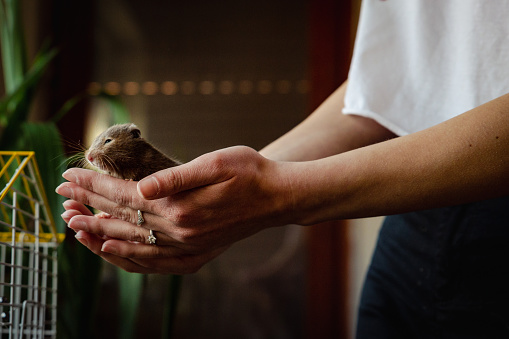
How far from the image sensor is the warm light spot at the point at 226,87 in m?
2.54

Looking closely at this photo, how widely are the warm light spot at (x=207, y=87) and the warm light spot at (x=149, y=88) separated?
24 centimetres

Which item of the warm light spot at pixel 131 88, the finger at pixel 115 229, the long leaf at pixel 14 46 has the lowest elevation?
the finger at pixel 115 229

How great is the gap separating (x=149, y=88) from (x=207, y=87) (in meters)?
0.31

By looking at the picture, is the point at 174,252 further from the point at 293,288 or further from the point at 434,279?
the point at 293,288

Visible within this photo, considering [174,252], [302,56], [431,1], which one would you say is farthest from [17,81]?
[302,56]

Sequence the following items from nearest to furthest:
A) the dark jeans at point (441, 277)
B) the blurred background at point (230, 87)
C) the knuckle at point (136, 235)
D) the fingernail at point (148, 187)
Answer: the fingernail at point (148, 187), the knuckle at point (136, 235), the dark jeans at point (441, 277), the blurred background at point (230, 87)

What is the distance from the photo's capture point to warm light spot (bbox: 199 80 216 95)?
2547mm

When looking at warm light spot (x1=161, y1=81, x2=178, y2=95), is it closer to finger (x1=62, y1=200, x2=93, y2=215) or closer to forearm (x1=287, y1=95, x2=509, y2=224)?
finger (x1=62, y1=200, x2=93, y2=215)

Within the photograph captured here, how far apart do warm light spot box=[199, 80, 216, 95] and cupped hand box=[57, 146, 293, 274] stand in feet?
6.28

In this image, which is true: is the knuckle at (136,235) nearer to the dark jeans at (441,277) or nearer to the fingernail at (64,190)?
the fingernail at (64,190)

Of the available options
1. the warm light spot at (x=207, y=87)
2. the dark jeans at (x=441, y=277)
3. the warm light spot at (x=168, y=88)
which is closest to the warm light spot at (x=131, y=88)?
the warm light spot at (x=168, y=88)

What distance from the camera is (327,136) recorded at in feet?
3.03

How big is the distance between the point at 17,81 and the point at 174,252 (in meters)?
0.91

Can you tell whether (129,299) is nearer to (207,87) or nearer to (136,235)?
(136,235)
